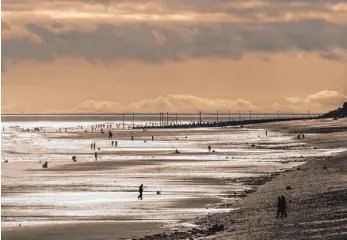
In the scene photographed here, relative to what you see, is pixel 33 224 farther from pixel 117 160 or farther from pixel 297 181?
pixel 117 160

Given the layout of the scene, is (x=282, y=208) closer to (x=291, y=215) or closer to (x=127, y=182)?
(x=291, y=215)

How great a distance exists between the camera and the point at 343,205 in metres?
45.0

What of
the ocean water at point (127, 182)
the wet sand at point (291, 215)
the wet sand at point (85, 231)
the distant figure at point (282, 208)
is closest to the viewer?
the wet sand at point (291, 215)

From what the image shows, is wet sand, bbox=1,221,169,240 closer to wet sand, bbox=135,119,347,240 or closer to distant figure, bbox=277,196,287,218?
wet sand, bbox=135,119,347,240

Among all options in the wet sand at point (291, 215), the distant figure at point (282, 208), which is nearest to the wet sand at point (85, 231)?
the wet sand at point (291, 215)

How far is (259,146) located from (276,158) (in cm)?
3365

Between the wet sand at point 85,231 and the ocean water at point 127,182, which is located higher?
the ocean water at point 127,182

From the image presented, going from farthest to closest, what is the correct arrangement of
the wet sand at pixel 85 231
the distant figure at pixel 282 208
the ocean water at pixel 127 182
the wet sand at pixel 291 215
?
the ocean water at pixel 127 182, the distant figure at pixel 282 208, the wet sand at pixel 85 231, the wet sand at pixel 291 215

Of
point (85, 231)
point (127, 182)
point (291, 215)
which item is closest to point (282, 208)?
point (291, 215)

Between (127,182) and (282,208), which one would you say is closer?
(282,208)

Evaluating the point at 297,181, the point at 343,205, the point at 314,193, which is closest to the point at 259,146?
the point at 297,181

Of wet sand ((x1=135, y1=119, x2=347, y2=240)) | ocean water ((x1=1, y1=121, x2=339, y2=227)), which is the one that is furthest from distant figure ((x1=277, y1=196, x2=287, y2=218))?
ocean water ((x1=1, y1=121, x2=339, y2=227))

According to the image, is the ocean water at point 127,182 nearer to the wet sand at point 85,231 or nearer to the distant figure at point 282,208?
the wet sand at point 85,231

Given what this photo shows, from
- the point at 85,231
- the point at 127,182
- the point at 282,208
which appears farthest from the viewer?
the point at 127,182
